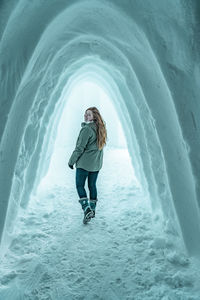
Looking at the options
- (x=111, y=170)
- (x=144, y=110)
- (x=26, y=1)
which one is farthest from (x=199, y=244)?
(x=111, y=170)

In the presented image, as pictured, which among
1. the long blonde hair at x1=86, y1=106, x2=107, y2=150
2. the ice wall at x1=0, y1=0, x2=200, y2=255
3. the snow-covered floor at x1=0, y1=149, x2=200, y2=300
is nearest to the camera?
the ice wall at x1=0, y1=0, x2=200, y2=255

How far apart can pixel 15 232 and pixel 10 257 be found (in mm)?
737

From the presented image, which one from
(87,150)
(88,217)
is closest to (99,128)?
(87,150)

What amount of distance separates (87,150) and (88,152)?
1.5 inches

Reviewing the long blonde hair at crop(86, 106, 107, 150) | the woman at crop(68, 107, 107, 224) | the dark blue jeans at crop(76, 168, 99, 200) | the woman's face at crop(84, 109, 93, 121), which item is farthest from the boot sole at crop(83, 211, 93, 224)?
the woman's face at crop(84, 109, 93, 121)

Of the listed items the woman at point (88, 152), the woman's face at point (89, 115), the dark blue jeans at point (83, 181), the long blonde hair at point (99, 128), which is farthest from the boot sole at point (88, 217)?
the woman's face at point (89, 115)

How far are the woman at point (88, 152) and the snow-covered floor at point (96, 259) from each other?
448 mm

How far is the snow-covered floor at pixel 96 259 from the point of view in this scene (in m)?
2.55

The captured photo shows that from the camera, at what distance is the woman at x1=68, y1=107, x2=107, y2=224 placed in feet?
13.8

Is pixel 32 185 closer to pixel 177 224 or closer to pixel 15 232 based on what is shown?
pixel 15 232

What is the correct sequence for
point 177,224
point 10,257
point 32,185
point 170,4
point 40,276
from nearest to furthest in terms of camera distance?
1. point 170,4
2. point 40,276
3. point 10,257
4. point 177,224
5. point 32,185

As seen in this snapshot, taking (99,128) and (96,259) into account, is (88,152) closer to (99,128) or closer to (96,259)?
(99,128)

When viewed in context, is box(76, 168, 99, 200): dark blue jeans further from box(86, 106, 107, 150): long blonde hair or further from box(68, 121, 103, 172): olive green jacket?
box(86, 106, 107, 150): long blonde hair

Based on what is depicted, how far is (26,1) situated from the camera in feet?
7.99
